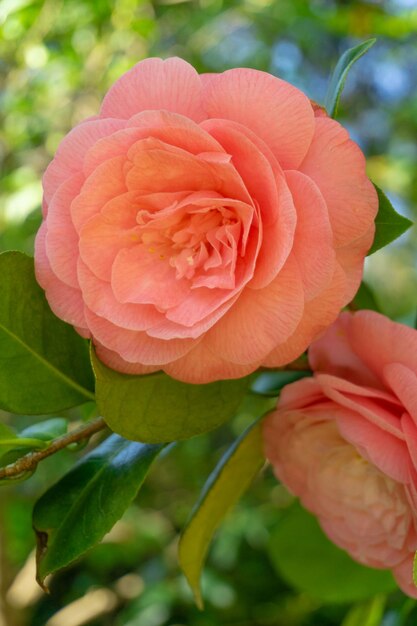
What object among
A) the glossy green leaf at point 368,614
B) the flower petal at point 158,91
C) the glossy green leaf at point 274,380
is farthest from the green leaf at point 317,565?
the flower petal at point 158,91

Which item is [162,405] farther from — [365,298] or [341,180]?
[365,298]

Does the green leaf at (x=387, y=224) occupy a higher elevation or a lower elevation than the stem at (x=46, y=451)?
higher

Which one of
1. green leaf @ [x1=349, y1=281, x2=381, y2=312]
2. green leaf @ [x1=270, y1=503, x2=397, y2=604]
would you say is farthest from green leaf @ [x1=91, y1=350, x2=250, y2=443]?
green leaf @ [x1=270, y1=503, x2=397, y2=604]

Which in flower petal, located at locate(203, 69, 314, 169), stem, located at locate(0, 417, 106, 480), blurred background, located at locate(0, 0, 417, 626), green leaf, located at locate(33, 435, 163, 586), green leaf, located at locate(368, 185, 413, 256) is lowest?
blurred background, located at locate(0, 0, 417, 626)

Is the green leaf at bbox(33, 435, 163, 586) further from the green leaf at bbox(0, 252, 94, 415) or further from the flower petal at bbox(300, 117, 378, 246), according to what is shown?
the flower petal at bbox(300, 117, 378, 246)

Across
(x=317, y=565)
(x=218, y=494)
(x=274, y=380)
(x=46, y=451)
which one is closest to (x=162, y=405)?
(x=46, y=451)

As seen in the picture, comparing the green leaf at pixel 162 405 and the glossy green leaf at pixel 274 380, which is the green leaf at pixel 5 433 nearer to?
the green leaf at pixel 162 405
